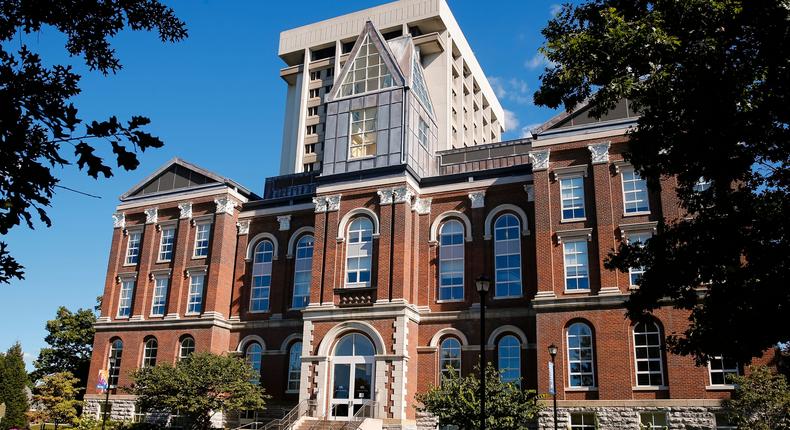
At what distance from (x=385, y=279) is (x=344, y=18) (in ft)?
161

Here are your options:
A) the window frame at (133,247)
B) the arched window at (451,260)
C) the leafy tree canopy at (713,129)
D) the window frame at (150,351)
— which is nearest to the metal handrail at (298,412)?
the arched window at (451,260)

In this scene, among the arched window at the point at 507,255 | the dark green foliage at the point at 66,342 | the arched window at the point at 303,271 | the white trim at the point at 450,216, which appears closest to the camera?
the arched window at the point at 507,255

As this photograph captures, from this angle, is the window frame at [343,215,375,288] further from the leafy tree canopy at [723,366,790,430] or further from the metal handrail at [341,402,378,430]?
the leafy tree canopy at [723,366,790,430]

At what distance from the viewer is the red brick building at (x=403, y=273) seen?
29500 mm

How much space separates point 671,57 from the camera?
14.6 metres

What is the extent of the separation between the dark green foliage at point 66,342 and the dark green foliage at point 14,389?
7.52 metres

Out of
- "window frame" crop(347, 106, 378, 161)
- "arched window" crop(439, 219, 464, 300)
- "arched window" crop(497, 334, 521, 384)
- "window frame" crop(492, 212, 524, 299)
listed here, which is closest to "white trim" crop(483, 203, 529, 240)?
"window frame" crop(492, 212, 524, 299)

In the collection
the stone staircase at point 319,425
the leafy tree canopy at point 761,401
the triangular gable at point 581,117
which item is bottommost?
the stone staircase at point 319,425

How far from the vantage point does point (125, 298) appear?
4166cm

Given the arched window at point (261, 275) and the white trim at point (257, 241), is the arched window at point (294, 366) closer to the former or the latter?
the arched window at point (261, 275)

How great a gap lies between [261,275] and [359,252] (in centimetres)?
717

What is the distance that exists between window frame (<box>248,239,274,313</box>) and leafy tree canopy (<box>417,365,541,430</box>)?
1510 centimetres

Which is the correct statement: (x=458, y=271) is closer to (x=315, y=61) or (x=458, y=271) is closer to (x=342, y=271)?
(x=342, y=271)

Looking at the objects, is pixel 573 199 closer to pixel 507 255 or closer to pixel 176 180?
pixel 507 255
